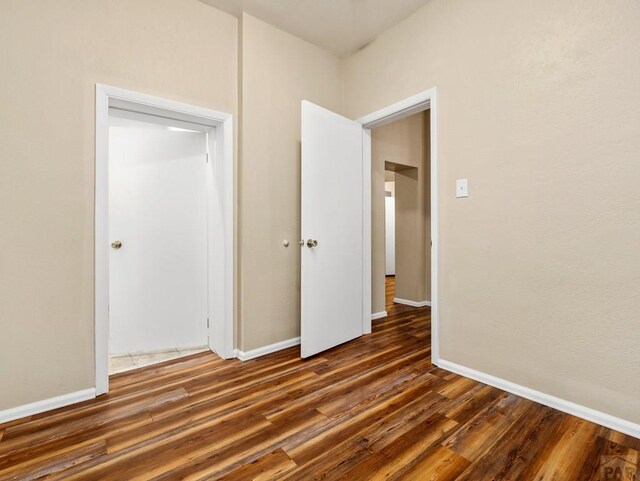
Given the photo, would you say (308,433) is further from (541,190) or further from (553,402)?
(541,190)

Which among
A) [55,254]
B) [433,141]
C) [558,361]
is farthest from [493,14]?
[55,254]

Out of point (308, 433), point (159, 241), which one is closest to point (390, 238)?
point (159, 241)

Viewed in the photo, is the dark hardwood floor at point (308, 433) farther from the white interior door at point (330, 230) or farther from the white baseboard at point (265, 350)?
the white interior door at point (330, 230)

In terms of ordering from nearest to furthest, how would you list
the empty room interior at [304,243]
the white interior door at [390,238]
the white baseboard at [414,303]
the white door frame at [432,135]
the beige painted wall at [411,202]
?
the empty room interior at [304,243]
the white door frame at [432,135]
the beige painted wall at [411,202]
the white baseboard at [414,303]
the white interior door at [390,238]

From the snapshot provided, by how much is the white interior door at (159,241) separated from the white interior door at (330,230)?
0.97 meters

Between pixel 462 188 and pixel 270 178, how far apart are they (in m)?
1.49

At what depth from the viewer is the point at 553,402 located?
1779mm

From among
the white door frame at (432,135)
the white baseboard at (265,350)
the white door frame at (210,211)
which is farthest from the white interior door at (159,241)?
the white door frame at (432,135)

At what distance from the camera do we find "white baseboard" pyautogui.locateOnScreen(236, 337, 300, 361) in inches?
98.7

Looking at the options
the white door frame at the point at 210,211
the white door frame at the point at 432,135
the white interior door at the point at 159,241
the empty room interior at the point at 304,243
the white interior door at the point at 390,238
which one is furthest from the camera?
the white interior door at the point at 390,238

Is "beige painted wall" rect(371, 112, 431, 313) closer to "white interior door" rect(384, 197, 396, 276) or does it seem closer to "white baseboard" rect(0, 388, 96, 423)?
"white interior door" rect(384, 197, 396, 276)

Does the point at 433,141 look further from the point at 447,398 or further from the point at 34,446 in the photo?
the point at 34,446

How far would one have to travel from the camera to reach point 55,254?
6.03ft

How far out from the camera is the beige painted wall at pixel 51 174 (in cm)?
171
